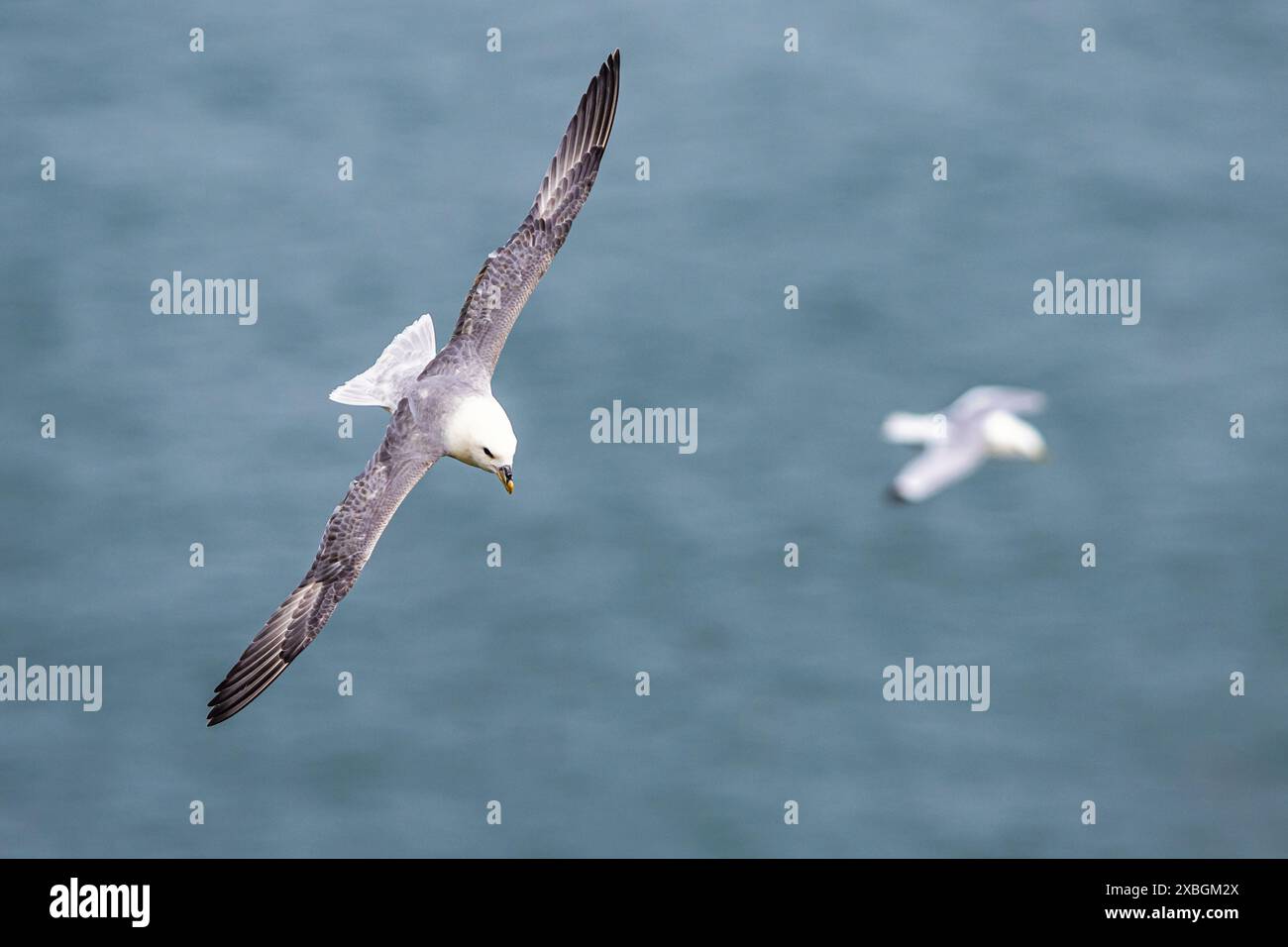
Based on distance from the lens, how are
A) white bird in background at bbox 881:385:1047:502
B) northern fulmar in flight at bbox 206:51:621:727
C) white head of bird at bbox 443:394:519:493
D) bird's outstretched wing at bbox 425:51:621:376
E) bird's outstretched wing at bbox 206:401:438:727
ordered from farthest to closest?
1. white bird in background at bbox 881:385:1047:502
2. bird's outstretched wing at bbox 425:51:621:376
3. bird's outstretched wing at bbox 206:401:438:727
4. northern fulmar in flight at bbox 206:51:621:727
5. white head of bird at bbox 443:394:519:493

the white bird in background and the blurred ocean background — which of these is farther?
the blurred ocean background

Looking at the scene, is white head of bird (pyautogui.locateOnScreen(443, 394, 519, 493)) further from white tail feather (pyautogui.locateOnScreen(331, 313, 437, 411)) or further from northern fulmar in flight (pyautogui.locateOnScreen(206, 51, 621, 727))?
white tail feather (pyautogui.locateOnScreen(331, 313, 437, 411))

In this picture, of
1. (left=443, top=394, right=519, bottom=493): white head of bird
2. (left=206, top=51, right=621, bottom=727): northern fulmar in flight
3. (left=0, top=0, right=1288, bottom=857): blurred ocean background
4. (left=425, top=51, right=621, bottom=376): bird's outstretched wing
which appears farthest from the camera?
(left=0, top=0, right=1288, bottom=857): blurred ocean background

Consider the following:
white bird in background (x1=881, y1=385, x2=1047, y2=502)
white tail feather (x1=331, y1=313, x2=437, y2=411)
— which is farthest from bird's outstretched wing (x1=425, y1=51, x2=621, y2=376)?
white bird in background (x1=881, y1=385, x2=1047, y2=502)

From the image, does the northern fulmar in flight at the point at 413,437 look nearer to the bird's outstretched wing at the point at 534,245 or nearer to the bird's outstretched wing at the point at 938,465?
the bird's outstretched wing at the point at 534,245

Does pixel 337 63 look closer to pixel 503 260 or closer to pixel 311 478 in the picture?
pixel 311 478

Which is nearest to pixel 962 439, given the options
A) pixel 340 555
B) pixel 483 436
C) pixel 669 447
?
pixel 483 436

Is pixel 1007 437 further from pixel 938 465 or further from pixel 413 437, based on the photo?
pixel 413 437
